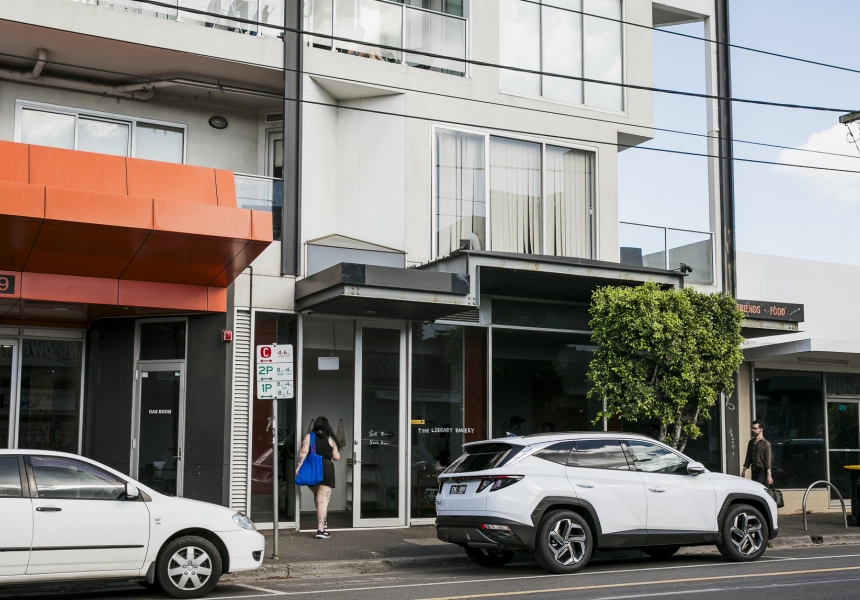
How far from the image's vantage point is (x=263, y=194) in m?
16.0

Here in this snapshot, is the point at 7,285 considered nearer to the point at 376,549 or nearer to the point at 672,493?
the point at 376,549

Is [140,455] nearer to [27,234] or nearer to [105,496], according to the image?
[27,234]

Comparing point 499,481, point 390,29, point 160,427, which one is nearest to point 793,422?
point 499,481

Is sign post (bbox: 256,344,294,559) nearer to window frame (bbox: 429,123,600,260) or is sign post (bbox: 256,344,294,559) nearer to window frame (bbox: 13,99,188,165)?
window frame (bbox: 429,123,600,260)

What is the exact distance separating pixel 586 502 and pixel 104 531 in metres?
5.56

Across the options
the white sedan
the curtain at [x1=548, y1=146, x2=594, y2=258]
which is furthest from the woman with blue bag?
the curtain at [x1=548, y1=146, x2=594, y2=258]

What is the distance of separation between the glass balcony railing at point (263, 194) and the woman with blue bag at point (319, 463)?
137 inches

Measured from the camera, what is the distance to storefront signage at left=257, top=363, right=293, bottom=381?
12531 millimetres

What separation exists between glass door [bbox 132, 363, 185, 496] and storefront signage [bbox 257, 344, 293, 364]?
10.8 ft

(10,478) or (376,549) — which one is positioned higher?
(10,478)

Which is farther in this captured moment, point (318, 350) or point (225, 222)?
point (318, 350)

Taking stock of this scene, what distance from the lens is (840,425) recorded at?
21.7 metres

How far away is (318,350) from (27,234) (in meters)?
5.29

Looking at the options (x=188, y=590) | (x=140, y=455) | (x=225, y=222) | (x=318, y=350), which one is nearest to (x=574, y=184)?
(x=318, y=350)
